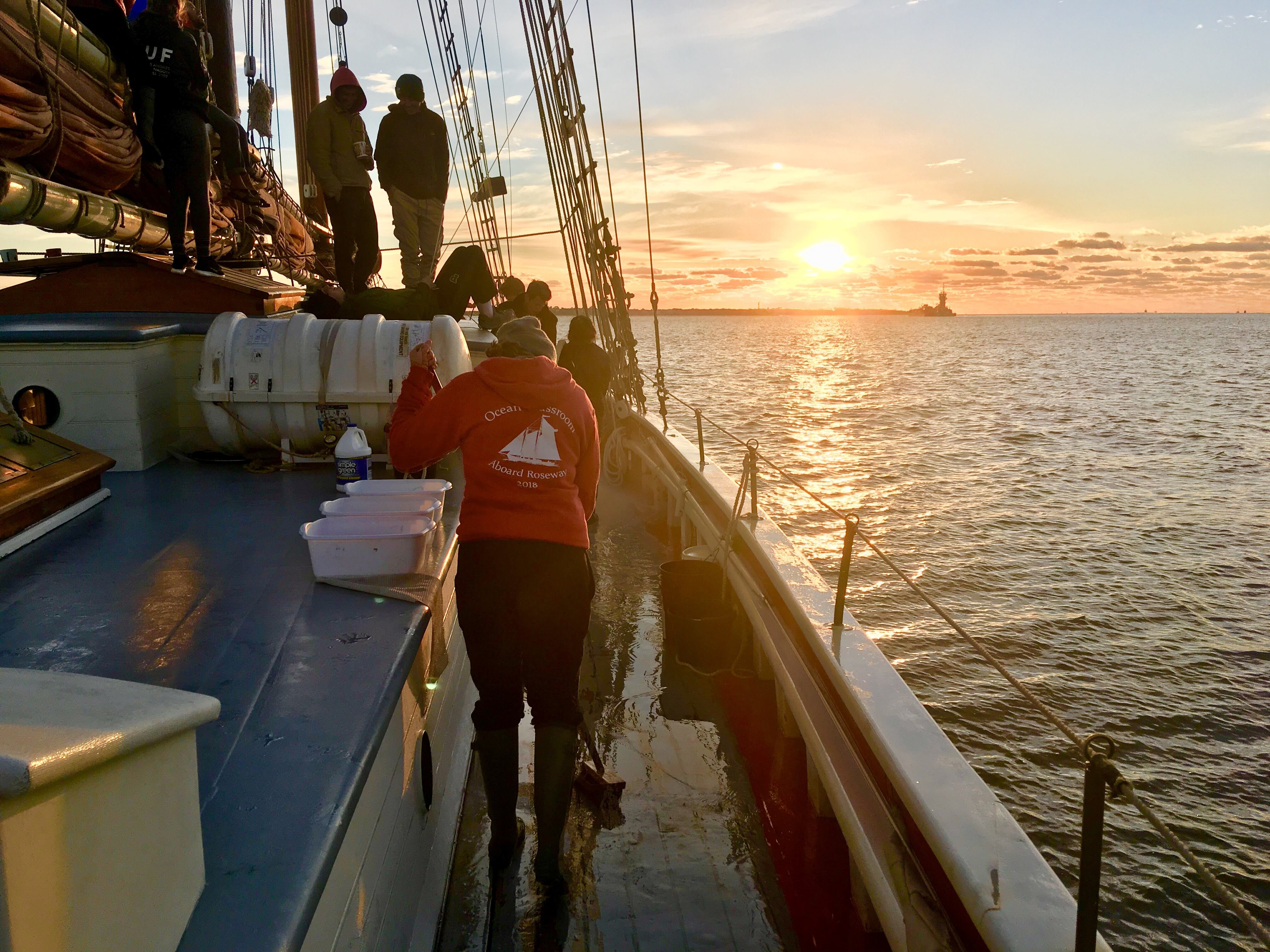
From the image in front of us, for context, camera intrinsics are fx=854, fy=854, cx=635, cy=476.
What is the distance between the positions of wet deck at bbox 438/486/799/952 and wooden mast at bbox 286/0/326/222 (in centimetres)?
1759

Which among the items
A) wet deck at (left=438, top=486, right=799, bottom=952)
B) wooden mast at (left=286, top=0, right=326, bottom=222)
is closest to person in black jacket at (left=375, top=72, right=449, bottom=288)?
wet deck at (left=438, top=486, right=799, bottom=952)

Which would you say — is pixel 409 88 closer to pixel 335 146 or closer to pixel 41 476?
pixel 335 146

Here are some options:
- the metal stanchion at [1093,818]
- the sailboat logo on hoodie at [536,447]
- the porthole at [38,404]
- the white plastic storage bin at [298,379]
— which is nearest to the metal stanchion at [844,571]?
the sailboat logo on hoodie at [536,447]

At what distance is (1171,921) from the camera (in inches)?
195

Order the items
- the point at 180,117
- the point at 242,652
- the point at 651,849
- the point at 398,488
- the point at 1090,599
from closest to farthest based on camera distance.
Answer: the point at 242,652
the point at 651,849
the point at 398,488
the point at 180,117
the point at 1090,599

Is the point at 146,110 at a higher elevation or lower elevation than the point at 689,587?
higher

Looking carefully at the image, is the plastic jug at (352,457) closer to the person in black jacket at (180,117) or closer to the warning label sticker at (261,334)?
the warning label sticker at (261,334)

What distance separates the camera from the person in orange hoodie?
2789 mm

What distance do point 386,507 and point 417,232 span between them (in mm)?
5071

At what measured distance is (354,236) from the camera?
7.79 meters

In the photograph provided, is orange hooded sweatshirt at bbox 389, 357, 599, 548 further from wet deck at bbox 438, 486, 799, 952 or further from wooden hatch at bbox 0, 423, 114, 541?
wooden hatch at bbox 0, 423, 114, 541

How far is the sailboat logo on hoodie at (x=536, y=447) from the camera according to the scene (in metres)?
2.79

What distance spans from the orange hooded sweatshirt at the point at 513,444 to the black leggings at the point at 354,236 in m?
Answer: 5.35

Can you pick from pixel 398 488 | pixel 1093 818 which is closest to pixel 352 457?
pixel 398 488
